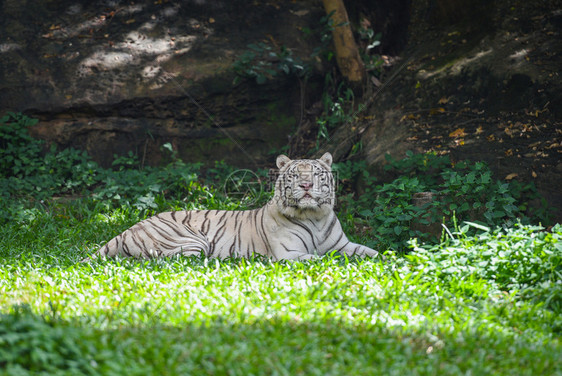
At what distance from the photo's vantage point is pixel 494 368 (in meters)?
2.83

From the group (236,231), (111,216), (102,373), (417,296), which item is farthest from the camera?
(111,216)

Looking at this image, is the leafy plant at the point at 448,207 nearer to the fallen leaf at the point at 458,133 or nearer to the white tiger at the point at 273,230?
the white tiger at the point at 273,230

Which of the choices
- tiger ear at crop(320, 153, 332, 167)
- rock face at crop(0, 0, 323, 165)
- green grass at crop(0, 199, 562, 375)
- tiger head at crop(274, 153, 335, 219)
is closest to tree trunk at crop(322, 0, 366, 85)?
rock face at crop(0, 0, 323, 165)

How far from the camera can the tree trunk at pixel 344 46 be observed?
784cm

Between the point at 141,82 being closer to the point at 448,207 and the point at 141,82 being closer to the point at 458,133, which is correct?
the point at 458,133

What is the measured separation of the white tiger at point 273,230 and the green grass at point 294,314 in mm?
357

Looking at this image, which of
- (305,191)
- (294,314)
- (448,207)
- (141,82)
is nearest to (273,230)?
(305,191)

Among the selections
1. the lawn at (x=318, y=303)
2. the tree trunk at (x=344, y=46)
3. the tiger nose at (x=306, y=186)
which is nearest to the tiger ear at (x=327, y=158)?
the tiger nose at (x=306, y=186)

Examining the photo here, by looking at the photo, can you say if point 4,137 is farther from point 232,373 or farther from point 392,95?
point 232,373

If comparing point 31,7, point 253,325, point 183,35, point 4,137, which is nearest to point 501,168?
point 253,325

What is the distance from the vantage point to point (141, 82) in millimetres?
8352

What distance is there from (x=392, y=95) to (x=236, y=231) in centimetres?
370

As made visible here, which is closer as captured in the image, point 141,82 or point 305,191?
point 305,191

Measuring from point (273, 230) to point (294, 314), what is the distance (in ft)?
5.96
